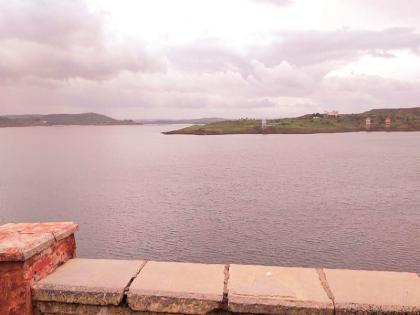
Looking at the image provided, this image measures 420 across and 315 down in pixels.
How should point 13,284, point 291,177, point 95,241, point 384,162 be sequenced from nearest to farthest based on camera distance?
point 13,284
point 95,241
point 291,177
point 384,162

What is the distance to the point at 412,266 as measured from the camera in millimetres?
26250

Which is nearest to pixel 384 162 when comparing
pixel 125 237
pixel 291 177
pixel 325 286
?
pixel 291 177

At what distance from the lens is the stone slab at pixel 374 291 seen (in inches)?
178

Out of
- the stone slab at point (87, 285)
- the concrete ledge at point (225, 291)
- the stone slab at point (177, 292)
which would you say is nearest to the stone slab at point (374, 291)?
the concrete ledge at point (225, 291)

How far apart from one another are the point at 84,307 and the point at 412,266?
86.2 feet

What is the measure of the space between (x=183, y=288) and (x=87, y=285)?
120 cm

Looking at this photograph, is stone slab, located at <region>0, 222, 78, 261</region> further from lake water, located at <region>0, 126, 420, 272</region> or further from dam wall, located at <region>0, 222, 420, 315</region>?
lake water, located at <region>0, 126, 420, 272</region>

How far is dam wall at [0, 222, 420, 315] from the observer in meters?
4.64

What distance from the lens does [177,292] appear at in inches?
191

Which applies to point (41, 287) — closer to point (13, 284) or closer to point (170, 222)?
point (13, 284)

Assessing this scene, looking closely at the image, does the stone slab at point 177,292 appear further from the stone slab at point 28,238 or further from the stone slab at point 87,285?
the stone slab at point 28,238

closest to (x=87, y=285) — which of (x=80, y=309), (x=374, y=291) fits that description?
(x=80, y=309)

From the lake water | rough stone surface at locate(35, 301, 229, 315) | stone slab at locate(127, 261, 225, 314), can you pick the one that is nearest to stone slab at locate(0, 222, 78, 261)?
rough stone surface at locate(35, 301, 229, 315)

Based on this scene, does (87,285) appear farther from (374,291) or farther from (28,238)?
(374,291)
